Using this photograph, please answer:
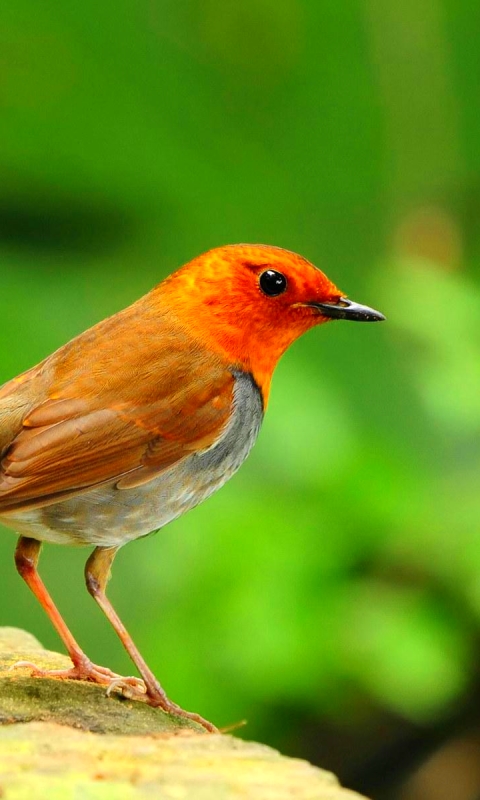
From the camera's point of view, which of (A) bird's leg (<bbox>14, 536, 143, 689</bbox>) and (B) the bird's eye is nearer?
(A) bird's leg (<bbox>14, 536, 143, 689</bbox>)

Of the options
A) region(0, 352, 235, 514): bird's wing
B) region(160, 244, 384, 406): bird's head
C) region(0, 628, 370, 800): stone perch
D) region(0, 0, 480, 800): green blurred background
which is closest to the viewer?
region(0, 628, 370, 800): stone perch

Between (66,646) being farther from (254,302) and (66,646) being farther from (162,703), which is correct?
(254,302)

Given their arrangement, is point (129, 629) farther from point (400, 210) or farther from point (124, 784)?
point (124, 784)

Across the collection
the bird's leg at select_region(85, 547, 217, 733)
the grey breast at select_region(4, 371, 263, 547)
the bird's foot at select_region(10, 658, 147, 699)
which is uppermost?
the grey breast at select_region(4, 371, 263, 547)

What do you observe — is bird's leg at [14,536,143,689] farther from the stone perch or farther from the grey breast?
the stone perch

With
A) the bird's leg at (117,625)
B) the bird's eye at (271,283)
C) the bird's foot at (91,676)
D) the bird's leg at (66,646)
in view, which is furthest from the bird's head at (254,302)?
the bird's foot at (91,676)

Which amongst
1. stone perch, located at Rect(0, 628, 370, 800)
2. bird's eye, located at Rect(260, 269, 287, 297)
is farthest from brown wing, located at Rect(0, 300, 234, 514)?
stone perch, located at Rect(0, 628, 370, 800)

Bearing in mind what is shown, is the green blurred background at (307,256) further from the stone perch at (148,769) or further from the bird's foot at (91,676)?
the stone perch at (148,769)

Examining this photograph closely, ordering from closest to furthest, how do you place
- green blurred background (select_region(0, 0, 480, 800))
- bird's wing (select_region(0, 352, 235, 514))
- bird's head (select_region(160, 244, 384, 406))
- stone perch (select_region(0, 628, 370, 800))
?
stone perch (select_region(0, 628, 370, 800))
bird's wing (select_region(0, 352, 235, 514))
bird's head (select_region(160, 244, 384, 406))
green blurred background (select_region(0, 0, 480, 800))
